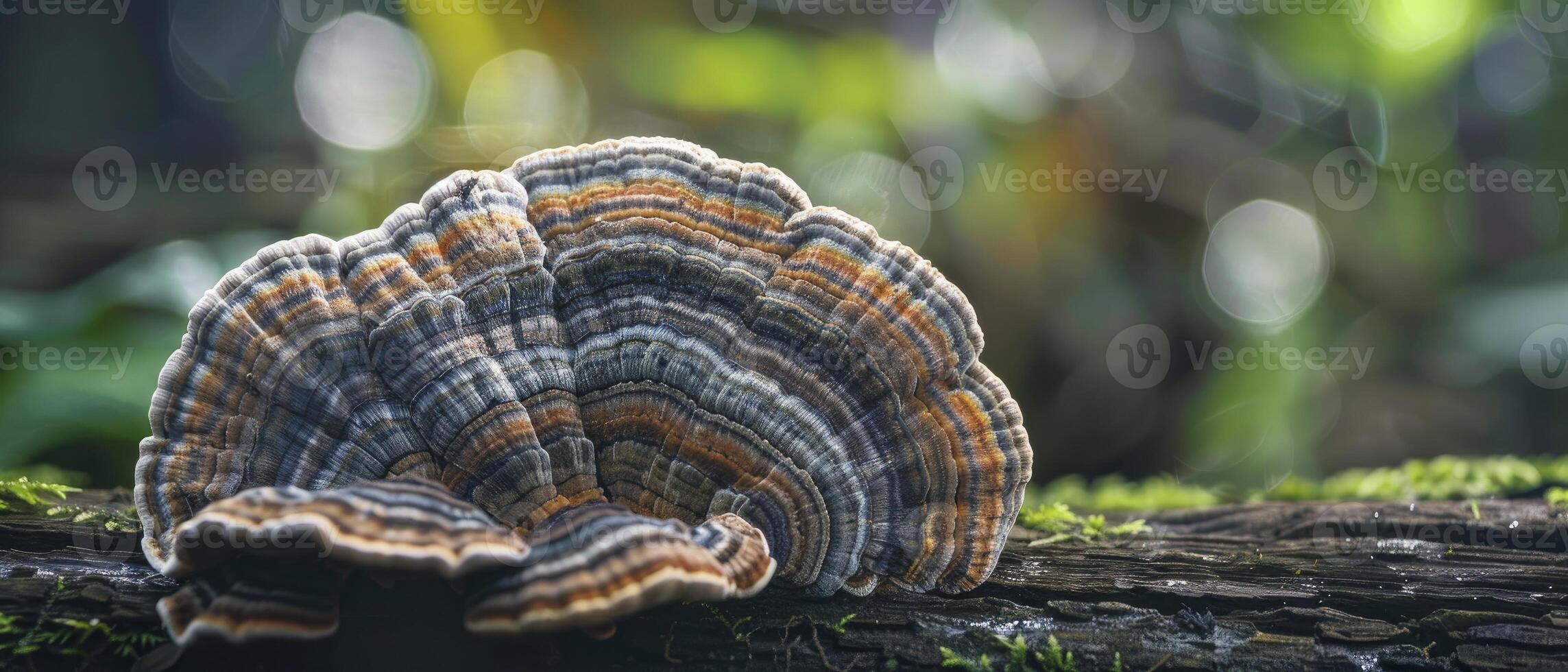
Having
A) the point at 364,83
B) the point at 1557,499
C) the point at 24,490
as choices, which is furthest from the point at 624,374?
the point at 364,83

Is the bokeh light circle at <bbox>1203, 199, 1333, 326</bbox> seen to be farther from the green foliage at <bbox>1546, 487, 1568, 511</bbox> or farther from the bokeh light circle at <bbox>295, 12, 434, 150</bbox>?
the bokeh light circle at <bbox>295, 12, 434, 150</bbox>

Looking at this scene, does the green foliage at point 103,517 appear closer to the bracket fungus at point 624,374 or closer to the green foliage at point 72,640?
the green foliage at point 72,640

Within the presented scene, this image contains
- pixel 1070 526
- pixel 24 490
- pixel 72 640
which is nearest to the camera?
pixel 72 640

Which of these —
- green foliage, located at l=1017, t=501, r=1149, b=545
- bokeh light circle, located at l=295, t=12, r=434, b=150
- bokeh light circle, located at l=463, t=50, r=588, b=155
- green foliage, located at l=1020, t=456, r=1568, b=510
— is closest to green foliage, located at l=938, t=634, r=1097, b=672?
green foliage, located at l=1017, t=501, r=1149, b=545

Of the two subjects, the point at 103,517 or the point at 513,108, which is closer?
the point at 103,517

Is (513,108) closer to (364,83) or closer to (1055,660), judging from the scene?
(364,83)

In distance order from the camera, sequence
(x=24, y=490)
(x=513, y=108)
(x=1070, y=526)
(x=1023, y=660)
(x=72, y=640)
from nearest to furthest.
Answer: (x=72, y=640), (x=1023, y=660), (x=24, y=490), (x=1070, y=526), (x=513, y=108)

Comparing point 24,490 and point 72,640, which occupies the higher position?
point 24,490
